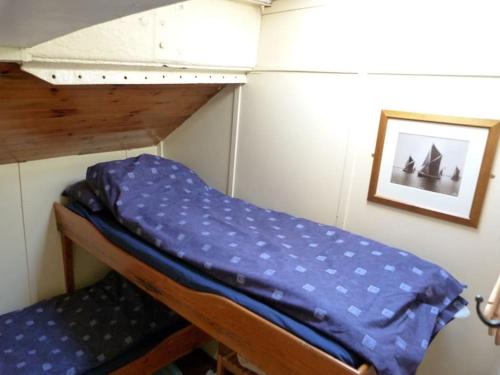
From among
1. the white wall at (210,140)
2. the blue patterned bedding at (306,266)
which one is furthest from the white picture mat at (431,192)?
the white wall at (210,140)

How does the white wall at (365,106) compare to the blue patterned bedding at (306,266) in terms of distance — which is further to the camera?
the white wall at (365,106)

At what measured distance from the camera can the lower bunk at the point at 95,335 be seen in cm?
167

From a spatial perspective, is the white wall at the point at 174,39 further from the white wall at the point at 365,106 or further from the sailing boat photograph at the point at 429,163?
the sailing boat photograph at the point at 429,163

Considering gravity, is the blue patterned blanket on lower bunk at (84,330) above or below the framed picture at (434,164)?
below

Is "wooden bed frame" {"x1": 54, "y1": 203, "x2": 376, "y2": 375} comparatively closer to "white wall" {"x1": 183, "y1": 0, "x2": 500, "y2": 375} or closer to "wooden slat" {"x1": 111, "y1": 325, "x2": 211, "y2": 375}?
"wooden slat" {"x1": 111, "y1": 325, "x2": 211, "y2": 375}

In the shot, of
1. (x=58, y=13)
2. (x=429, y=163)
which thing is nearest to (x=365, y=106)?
(x=429, y=163)

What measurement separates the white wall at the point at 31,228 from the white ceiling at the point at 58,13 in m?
1.37

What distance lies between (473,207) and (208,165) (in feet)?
5.11

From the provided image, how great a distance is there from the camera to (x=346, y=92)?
5.66 ft

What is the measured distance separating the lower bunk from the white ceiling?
Result: 1434mm

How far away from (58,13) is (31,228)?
5.90ft

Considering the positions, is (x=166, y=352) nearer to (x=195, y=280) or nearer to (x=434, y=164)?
(x=195, y=280)

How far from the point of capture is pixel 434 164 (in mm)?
1519

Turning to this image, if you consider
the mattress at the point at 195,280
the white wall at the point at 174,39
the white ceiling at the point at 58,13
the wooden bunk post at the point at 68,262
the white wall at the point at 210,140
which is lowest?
the wooden bunk post at the point at 68,262
